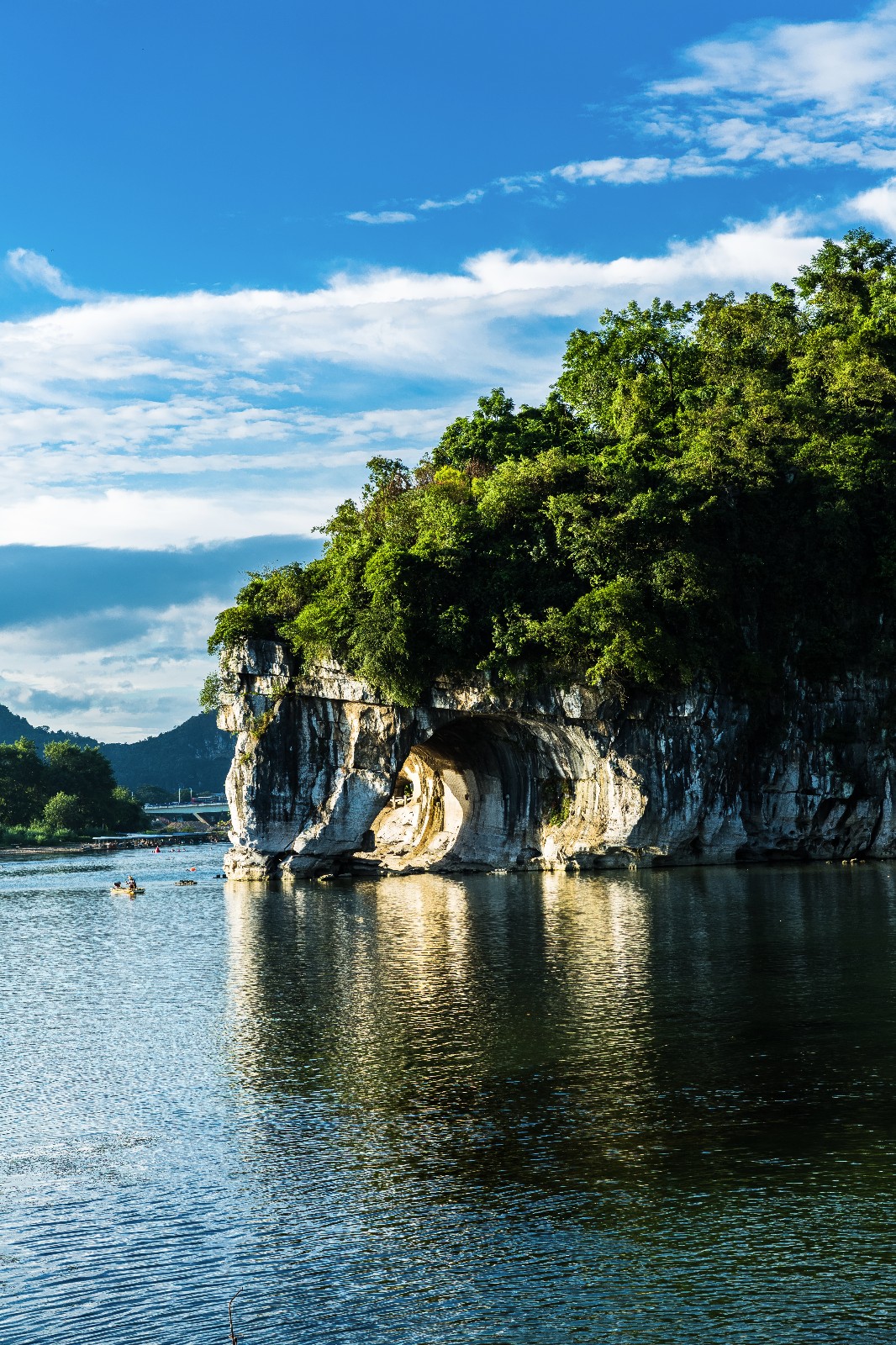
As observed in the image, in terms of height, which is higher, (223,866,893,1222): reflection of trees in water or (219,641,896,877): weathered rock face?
(219,641,896,877): weathered rock face

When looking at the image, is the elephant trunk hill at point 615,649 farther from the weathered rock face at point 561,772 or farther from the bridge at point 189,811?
the bridge at point 189,811

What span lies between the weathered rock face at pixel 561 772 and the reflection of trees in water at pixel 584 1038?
483 inches

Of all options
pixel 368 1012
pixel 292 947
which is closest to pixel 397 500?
pixel 292 947

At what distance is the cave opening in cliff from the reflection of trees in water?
15836mm

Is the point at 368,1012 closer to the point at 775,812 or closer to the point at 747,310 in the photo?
the point at 775,812

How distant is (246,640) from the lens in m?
57.4

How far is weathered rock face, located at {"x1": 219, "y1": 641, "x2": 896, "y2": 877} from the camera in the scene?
2074 inches

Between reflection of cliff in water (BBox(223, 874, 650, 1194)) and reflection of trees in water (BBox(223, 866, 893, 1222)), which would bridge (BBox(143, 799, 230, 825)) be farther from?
reflection of trees in water (BBox(223, 866, 893, 1222))

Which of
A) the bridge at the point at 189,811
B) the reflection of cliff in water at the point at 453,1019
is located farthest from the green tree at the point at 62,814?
the reflection of cliff in water at the point at 453,1019

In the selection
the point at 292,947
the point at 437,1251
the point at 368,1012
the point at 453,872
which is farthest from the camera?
the point at 453,872

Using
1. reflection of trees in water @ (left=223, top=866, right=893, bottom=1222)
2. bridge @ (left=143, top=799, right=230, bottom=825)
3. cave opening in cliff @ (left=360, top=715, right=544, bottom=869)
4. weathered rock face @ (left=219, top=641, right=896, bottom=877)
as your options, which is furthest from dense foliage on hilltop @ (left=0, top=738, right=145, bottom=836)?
reflection of trees in water @ (left=223, top=866, right=893, bottom=1222)

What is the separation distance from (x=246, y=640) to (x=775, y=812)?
26.3 m

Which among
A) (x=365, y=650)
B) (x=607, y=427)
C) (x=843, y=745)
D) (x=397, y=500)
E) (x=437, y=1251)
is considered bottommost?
(x=437, y=1251)

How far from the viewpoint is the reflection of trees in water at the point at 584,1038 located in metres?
16.7
